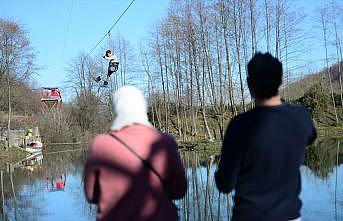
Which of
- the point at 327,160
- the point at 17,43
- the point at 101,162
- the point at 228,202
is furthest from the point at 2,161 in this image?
the point at 101,162

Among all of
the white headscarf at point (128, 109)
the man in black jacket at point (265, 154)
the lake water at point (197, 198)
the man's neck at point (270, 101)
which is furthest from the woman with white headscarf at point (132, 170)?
the lake water at point (197, 198)

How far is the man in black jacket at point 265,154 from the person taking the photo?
2.69 meters

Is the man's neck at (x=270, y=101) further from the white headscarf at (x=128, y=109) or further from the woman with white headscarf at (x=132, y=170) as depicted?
the white headscarf at (x=128, y=109)

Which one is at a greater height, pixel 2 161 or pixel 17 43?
pixel 17 43

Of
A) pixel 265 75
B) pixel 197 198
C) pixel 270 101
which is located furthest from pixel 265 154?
pixel 197 198

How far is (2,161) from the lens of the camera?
104ft

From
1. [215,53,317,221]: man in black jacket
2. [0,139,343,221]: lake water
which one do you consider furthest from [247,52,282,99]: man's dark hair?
[0,139,343,221]: lake water

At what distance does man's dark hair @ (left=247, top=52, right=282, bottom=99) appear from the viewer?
9.18 feet

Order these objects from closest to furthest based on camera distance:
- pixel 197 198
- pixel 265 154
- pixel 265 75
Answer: pixel 265 154 < pixel 265 75 < pixel 197 198

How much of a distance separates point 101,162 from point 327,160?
15.6m

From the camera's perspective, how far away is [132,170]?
2.84 meters

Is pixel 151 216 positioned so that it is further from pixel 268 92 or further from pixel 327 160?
pixel 327 160

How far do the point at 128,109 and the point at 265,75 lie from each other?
884 millimetres

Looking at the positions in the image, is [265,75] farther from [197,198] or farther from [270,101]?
[197,198]
